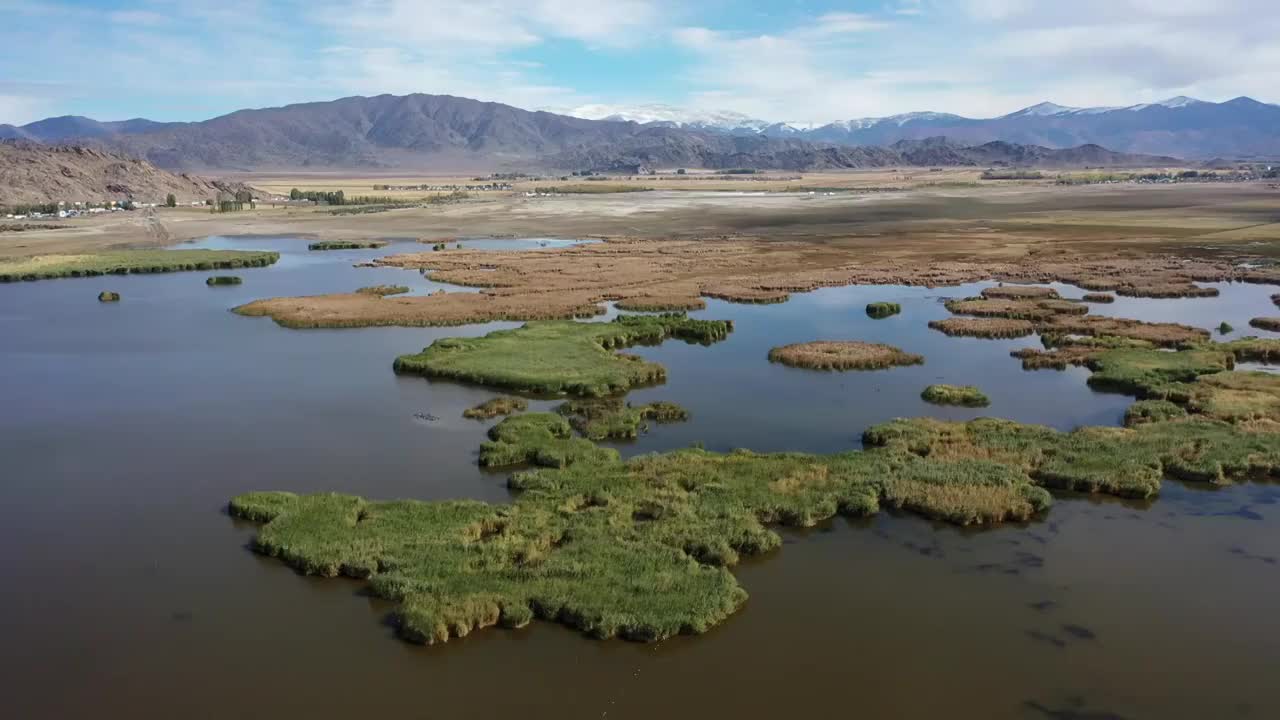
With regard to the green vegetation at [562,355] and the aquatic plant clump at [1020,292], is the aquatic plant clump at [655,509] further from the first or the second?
the aquatic plant clump at [1020,292]

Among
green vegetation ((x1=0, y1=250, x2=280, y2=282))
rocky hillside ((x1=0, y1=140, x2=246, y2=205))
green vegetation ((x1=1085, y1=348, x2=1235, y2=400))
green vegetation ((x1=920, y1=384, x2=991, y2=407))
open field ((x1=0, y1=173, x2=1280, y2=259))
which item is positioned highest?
rocky hillside ((x1=0, y1=140, x2=246, y2=205))

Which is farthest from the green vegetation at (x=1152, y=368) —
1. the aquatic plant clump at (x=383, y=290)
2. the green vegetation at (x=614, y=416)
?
the aquatic plant clump at (x=383, y=290)

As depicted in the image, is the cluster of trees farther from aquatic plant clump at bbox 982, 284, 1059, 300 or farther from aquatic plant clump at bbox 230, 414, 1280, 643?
aquatic plant clump at bbox 230, 414, 1280, 643

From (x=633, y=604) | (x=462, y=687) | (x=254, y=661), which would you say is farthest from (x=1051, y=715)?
(x=254, y=661)

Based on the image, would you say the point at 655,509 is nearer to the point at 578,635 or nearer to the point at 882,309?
the point at 578,635

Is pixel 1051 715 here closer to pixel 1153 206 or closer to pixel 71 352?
pixel 71 352

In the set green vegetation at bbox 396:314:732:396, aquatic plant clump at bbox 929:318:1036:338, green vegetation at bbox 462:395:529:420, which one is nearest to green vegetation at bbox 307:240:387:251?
green vegetation at bbox 396:314:732:396
